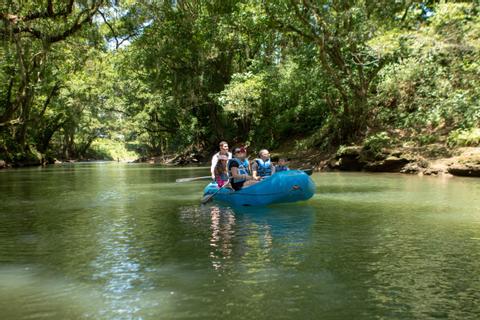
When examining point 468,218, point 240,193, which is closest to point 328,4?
point 240,193

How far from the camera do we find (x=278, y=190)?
34.8ft

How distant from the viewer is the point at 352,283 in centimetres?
498

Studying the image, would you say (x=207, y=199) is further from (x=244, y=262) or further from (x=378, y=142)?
(x=378, y=142)

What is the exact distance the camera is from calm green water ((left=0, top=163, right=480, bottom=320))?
4363mm

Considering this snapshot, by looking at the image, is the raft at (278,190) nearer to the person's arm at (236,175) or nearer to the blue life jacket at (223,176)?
the person's arm at (236,175)

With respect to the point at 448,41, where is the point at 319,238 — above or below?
below

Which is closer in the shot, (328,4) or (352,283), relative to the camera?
(352,283)

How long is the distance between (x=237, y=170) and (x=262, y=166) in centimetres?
79

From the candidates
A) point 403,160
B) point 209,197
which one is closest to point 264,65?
point 403,160

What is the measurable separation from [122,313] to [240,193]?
6.94 metres

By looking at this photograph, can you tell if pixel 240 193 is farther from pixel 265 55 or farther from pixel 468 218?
pixel 265 55

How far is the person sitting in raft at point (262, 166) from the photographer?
11.6 m

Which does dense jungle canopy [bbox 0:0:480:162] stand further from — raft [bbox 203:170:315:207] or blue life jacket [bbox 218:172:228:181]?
raft [bbox 203:170:315:207]

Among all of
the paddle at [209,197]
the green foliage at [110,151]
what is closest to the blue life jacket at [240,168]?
the paddle at [209,197]
